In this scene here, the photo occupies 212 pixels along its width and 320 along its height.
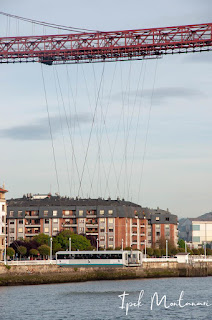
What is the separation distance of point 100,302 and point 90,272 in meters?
38.2

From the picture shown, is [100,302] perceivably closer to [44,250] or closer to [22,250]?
[44,250]

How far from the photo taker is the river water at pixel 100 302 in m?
72.1

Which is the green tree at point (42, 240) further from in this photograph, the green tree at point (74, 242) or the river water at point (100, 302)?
the river water at point (100, 302)

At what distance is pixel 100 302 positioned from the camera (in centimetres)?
8425

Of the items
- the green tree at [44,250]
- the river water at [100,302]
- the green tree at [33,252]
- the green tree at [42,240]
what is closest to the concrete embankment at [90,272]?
the river water at [100,302]

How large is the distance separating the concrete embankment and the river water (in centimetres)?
335

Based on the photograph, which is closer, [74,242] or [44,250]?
[44,250]

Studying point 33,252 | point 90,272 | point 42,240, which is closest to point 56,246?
point 42,240

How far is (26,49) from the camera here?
11212 cm

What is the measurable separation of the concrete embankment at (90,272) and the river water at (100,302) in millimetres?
3352

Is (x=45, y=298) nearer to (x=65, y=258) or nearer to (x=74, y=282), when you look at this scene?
(x=74, y=282)

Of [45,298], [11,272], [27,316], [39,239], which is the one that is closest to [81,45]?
[11,272]

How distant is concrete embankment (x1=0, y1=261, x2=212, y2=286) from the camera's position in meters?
106

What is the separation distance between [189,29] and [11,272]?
39734 mm
